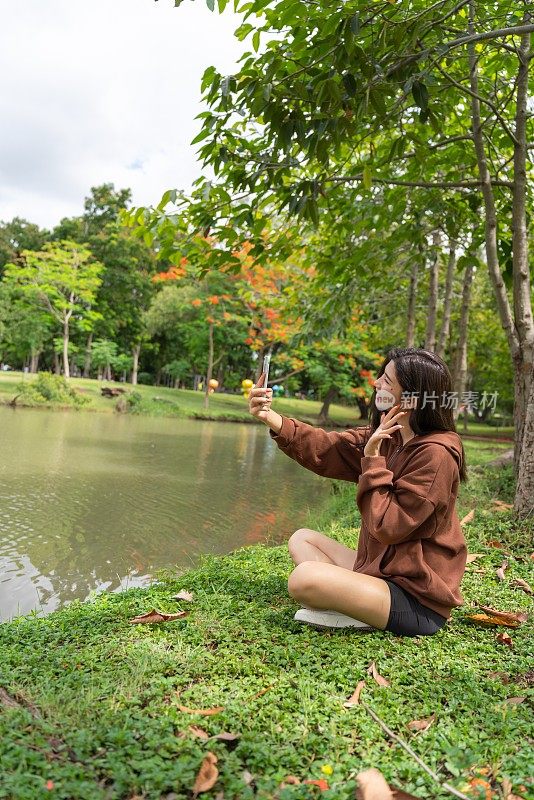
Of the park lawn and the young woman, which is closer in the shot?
the park lawn

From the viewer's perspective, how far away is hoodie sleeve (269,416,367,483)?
3096mm

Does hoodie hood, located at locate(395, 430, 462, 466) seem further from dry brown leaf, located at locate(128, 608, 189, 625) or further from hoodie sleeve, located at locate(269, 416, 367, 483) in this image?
dry brown leaf, located at locate(128, 608, 189, 625)

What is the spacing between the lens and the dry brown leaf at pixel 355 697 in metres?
2.09

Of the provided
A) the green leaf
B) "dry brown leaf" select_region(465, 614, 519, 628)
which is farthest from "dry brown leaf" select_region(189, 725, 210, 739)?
the green leaf

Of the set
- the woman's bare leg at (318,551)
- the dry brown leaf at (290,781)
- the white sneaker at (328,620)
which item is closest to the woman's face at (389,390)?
the woman's bare leg at (318,551)

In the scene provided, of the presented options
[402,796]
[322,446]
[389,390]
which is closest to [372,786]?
[402,796]

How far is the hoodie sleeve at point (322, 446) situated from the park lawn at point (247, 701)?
30.9 inches

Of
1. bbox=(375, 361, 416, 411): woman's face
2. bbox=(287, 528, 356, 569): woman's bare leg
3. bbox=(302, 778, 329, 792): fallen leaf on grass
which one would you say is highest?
bbox=(375, 361, 416, 411): woman's face

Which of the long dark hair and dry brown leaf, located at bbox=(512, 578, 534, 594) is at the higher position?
the long dark hair

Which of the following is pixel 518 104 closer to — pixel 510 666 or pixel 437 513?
pixel 437 513

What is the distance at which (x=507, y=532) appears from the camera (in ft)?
14.4

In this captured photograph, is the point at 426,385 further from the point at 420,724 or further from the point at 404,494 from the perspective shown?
the point at 420,724

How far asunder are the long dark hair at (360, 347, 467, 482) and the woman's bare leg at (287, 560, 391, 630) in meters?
0.67

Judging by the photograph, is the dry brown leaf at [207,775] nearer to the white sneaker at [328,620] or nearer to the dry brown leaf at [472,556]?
the white sneaker at [328,620]
